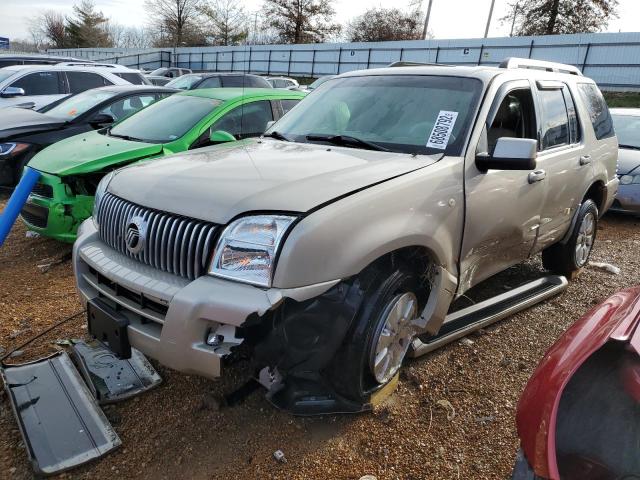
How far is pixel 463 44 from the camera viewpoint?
2942 cm

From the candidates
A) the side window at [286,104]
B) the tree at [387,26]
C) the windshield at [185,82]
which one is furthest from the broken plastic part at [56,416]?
the tree at [387,26]

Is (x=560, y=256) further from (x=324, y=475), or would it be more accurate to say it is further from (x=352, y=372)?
(x=324, y=475)

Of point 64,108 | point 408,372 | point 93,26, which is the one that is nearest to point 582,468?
point 408,372

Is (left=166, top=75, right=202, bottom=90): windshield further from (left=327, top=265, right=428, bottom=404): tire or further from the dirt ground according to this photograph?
(left=327, top=265, right=428, bottom=404): tire

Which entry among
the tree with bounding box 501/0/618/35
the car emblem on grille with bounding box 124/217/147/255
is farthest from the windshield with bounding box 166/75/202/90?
the tree with bounding box 501/0/618/35

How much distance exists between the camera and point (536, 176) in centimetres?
343

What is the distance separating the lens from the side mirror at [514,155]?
276 centimetres

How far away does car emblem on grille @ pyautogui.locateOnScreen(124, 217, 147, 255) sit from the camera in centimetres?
245

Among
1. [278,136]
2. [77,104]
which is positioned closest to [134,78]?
[77,104]

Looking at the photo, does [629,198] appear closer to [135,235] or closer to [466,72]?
[466,72]

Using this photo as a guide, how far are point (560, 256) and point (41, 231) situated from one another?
190 inches

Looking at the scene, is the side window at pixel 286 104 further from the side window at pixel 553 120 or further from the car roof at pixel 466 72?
the side window at pixel 553 120

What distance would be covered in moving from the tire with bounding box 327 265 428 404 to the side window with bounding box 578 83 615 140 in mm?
2778

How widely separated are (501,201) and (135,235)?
84.6 inches
